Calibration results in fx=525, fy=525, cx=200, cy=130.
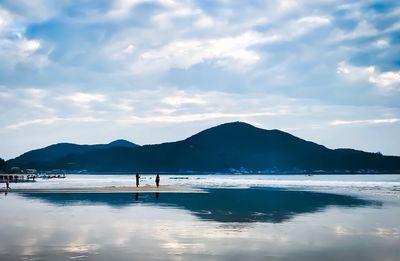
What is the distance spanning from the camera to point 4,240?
799 inches

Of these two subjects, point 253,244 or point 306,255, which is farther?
point 253,244

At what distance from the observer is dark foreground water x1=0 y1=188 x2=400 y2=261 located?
692 inches

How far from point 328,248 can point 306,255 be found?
1850 mm

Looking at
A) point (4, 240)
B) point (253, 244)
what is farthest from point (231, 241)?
point (4, 240)

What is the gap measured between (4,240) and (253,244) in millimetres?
9583

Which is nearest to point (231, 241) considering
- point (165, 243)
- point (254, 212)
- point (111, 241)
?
point (165, 243)

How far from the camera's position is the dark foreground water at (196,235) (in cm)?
1758

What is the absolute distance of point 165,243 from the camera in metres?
19.9

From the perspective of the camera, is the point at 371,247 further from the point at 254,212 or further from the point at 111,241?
Answer: the point at 254,212

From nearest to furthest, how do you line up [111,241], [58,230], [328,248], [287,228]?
1. [328,248]
2. [111,241]
3. [58,230]
4. [287,228]

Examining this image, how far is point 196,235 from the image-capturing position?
72.5 ft

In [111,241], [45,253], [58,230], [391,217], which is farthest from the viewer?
[391,217]

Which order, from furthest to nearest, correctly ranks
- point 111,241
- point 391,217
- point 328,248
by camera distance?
point 391,217
point 111,241
point 328,248

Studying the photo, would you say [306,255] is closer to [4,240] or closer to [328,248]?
[328,248]
